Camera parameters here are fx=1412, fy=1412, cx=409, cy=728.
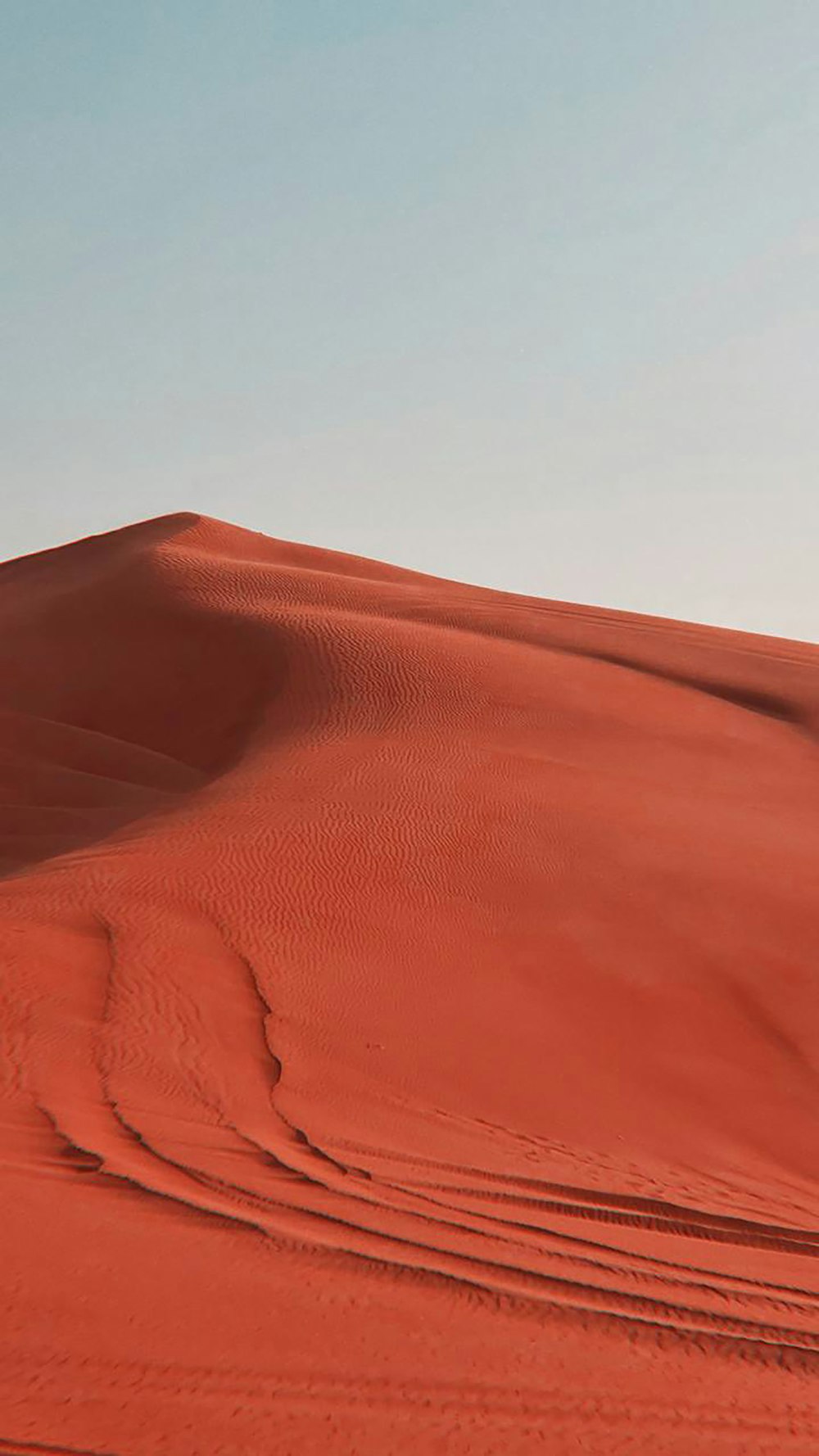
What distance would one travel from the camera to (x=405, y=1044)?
8859 millimetres

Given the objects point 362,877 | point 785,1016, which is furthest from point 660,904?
point 362,877

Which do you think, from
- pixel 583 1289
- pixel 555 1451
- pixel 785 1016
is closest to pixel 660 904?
pixel 785 1016

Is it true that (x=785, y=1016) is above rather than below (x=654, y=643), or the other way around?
below

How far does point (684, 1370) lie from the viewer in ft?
13.6

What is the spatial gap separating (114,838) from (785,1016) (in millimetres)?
6335

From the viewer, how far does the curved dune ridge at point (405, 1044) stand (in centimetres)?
391

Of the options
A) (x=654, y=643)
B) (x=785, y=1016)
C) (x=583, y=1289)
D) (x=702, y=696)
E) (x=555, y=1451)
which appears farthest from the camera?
(x=654, y=643)

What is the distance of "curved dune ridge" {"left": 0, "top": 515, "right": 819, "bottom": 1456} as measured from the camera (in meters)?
3.91

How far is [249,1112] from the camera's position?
7.07 meters

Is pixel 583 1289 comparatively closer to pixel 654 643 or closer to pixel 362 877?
pixel 362 877

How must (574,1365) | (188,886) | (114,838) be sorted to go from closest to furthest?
(574,1365) < (188,886) < (114,838)

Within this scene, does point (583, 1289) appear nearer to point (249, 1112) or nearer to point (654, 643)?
point (249, 1112)

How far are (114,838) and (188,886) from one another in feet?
7.63

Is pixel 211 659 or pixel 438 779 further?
pixel 211 659
